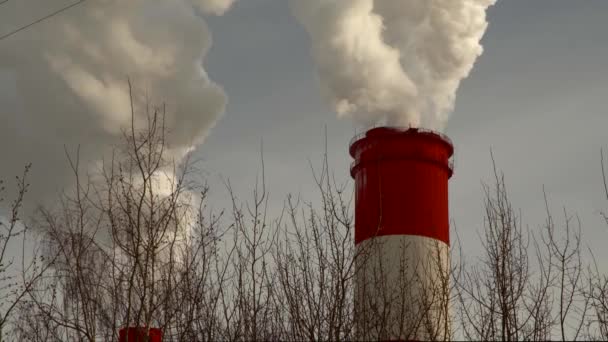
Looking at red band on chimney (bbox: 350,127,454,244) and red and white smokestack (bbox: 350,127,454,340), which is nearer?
red and white smokestack (bbox: 350,127,454,340)

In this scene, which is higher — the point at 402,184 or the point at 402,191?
the point at 402,184

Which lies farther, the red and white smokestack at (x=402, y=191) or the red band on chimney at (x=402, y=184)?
the red band on chimney at (x=402, y=184)

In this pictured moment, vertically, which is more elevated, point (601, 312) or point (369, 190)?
point (369, 190)

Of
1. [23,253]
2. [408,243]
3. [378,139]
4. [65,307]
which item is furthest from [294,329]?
[378,139]

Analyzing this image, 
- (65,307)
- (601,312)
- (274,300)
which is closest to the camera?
(274,300)

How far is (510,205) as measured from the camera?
36.9ft

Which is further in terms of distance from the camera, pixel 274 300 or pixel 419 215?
pixel 419 215

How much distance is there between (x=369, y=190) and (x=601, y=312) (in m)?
8.20

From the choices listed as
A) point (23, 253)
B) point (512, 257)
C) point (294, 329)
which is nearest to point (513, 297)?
point (512, 257)

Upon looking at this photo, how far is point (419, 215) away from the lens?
1925 centimetres

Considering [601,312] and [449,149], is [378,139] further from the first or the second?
[601,312]

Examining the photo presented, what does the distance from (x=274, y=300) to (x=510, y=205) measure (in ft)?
11.4

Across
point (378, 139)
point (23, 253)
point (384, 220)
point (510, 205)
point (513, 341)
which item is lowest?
point (513, 341)

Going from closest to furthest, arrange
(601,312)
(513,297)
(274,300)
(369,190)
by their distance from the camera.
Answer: (274,300)
(513,297)
(601,312)
(369,190)
